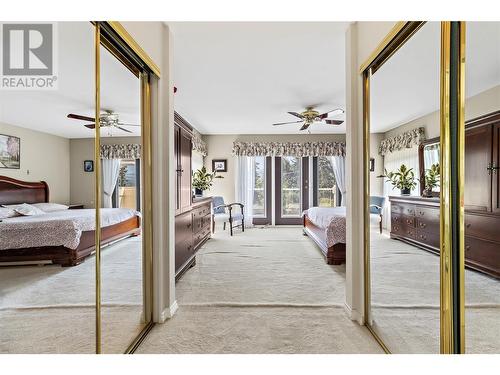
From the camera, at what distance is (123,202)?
1.76 m

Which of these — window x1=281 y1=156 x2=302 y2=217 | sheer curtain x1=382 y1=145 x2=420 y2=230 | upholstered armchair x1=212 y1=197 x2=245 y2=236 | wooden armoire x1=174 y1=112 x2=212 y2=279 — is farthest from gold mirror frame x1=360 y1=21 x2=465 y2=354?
window x1=281 y1=156 x2=302 y2=217

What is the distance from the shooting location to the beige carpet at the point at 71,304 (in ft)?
3.39

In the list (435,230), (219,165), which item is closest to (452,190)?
(435,230)

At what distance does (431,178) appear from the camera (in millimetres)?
1316

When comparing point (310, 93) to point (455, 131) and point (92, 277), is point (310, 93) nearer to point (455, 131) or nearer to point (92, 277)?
point (455, 131)

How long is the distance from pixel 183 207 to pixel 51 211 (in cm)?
181

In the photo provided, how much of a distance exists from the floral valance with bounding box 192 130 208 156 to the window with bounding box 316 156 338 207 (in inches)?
114

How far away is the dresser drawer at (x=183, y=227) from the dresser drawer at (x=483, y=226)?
Result: 2399 mm

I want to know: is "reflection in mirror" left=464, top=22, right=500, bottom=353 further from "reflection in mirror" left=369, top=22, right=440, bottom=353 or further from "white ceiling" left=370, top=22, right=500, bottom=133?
"reflection in mirror" left=369, top=22, right=440, bottom=353

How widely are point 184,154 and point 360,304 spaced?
7.77 feet

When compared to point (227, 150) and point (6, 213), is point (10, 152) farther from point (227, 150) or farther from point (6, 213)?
point (227, 150)
